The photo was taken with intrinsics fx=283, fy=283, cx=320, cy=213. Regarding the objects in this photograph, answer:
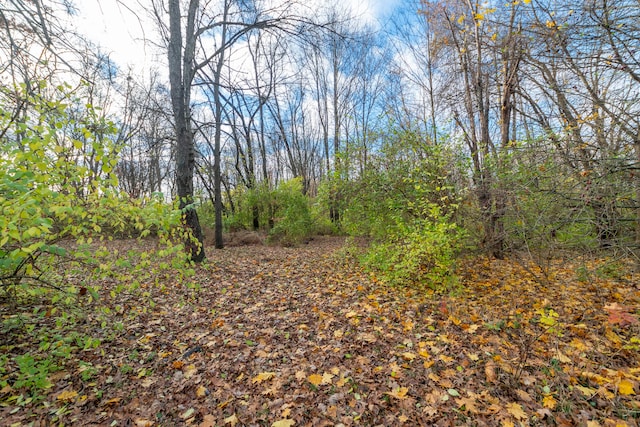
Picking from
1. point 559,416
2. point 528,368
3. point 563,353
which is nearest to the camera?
point 559,416

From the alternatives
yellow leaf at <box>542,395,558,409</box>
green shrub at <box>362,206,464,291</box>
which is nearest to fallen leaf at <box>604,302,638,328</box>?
yellow leaf at <box>542,395,558,409</box>

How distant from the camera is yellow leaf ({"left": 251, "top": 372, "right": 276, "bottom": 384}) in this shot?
270 centimetres

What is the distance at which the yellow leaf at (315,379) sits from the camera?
261 cm

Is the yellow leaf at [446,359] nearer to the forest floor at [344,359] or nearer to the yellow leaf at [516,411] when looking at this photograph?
the forest floor at [344,359]

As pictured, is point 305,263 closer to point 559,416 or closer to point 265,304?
point 265,304

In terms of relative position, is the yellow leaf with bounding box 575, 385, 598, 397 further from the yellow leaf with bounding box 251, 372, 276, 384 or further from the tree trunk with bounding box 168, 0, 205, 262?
the tree trunk with bounding box 168, 0, 205, 262

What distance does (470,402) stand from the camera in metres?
2.26

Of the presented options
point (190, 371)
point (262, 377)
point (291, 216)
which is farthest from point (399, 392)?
point (291, 216)

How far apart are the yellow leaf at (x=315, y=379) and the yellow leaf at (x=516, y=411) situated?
152cm

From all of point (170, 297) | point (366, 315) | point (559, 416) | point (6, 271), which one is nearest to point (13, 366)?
point (6, 271)

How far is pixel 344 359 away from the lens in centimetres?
297

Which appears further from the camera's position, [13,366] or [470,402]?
[13,366]

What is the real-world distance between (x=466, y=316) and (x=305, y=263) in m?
4.32

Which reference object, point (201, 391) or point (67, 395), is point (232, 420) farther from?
point (67, 395)
